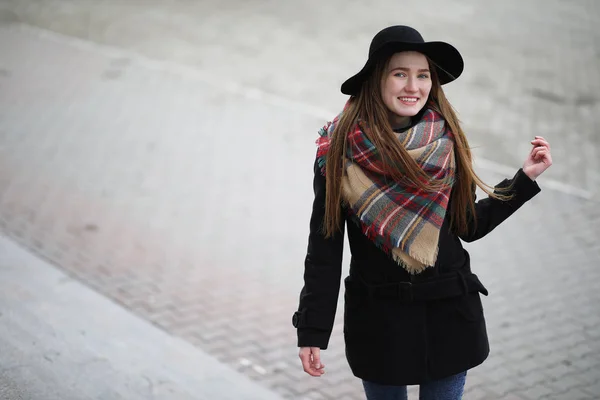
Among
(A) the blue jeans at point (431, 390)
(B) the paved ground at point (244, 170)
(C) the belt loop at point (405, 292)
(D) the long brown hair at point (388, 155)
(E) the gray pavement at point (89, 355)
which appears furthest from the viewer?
(B) the paved ground at point (244, 170)

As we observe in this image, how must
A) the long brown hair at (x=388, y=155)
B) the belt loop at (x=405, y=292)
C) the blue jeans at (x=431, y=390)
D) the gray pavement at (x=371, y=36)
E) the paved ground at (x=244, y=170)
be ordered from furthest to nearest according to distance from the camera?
1. the gray pavement at (x=371, y=36)
2. the paved ground at (x=244, y=170)
3. the blue jeans at (x=431, y=390)
4. the belt loop at (x=405, y=292)
5. the long brown hair at (x=388, y=155)

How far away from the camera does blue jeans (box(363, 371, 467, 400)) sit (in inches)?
129

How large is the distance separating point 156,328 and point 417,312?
2.88 metres

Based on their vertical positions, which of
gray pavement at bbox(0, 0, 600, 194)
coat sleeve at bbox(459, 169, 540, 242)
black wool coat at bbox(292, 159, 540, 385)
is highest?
coat sleeve at bbox(459, 169, 540, 242)

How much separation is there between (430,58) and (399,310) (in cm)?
91

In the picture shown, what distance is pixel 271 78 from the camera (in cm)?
1170

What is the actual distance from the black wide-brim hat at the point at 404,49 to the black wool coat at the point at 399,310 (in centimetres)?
37

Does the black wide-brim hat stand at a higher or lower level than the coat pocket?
higher

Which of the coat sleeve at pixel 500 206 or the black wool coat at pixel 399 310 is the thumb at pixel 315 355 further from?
the coat sleeve at pixel 500 206

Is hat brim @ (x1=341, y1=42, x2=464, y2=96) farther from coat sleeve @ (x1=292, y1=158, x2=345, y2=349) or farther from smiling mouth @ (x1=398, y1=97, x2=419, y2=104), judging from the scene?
coat sleeve @ (x1=292, y1=158, x2=345, y2=349)

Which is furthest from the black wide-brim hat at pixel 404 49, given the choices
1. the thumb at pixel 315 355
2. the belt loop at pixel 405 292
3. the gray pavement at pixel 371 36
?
the gray pavement at pixel 371 36

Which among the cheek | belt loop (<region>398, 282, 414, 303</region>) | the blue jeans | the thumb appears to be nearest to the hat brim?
the cheek

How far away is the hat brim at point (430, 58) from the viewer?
3.08 metres

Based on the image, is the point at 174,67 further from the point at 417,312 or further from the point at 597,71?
the point at 417,312
